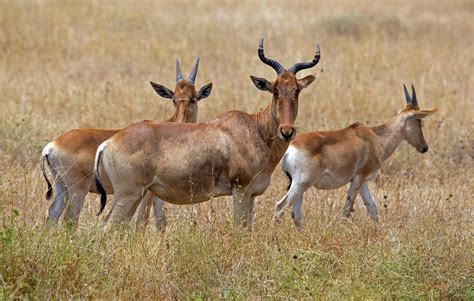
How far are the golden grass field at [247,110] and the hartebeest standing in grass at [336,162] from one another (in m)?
0.24

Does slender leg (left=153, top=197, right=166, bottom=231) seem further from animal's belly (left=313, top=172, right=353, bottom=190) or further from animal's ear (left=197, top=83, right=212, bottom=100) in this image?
animal's belly (left=313, top=172, right=353, bottom=190)

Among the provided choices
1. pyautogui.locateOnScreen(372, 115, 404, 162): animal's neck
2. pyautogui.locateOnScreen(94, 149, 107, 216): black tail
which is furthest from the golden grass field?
pyautogui.locateOnScreen(372, 115, 404, 162): animal's neck

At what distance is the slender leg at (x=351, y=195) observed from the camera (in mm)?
10466

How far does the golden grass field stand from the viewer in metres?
7.34

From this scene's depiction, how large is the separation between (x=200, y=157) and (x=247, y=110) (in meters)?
7.05

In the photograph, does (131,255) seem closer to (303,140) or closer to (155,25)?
(303,140)

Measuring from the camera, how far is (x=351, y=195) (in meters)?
10.8

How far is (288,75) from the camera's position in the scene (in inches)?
355

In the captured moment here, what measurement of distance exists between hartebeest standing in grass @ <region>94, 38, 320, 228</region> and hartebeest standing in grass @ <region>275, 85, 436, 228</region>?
51.8 inches

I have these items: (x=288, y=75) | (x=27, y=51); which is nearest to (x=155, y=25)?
(x=27, y=51)

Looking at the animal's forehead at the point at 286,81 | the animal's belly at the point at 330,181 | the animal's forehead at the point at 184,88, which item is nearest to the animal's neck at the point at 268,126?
the animal's forehead at the point at 286,81

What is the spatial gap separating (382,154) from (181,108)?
2753 mm

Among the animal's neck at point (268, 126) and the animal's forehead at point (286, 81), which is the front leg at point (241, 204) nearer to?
the animal's neck at point (268, 126)

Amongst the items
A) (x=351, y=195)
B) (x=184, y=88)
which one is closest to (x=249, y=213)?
(x=351, y=195)
